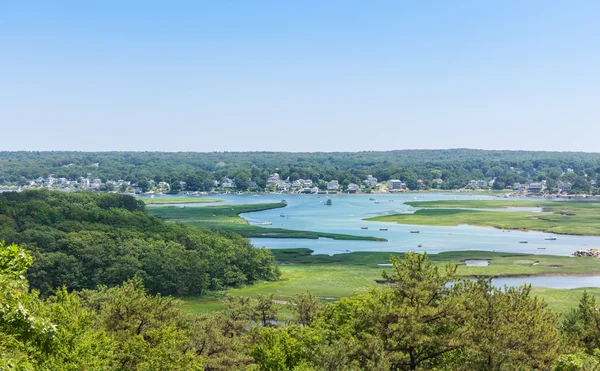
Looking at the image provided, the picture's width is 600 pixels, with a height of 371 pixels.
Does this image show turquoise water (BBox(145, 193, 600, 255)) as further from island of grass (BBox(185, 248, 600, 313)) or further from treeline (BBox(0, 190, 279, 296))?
treeline (BBox(0, 190, 279, 296))

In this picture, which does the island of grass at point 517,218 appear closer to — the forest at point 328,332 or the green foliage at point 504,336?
the forest at point 328,332

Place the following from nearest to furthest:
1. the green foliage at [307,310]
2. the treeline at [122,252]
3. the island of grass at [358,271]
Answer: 1. the green foliage at [307,310]
2. the island of grass at [358,271]
3. the treeline at [122,252]

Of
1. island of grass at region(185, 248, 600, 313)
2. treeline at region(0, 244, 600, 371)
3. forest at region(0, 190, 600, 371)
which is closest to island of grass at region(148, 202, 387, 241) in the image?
island of grass at region(185, 248, 600, 313)

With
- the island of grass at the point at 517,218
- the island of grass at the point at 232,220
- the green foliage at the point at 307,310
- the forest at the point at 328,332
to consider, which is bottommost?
the island of grass at the point at 232,220

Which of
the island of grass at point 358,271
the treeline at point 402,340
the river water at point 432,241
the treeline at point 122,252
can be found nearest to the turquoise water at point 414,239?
the river water at point 432,241

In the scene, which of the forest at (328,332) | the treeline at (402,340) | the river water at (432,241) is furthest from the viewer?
the river water at (432,241)

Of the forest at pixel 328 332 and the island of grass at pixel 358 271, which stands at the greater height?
the forest at pixel 328 332

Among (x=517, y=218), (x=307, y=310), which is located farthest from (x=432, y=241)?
(x=307, y=310)
